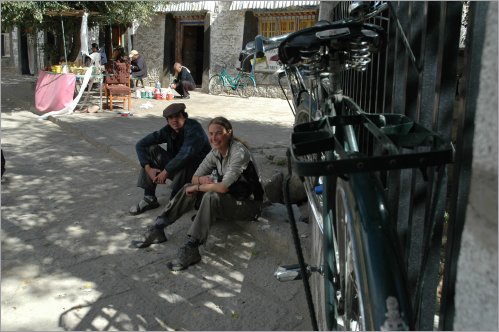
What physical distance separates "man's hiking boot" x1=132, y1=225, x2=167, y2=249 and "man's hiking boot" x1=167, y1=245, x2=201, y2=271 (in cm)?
42

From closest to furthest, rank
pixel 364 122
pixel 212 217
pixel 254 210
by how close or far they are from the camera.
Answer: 1. pixel 364 122
2. pixel 212 217
3. pixel 254 210

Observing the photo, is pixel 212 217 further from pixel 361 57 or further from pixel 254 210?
pixel 361 57

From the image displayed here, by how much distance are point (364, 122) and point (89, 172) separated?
17.3ft

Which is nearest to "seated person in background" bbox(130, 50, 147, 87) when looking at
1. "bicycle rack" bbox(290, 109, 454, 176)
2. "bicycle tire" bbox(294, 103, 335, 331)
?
"bicycle tire" bbox(294, 103, 335, 331)

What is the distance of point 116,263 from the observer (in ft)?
12.4

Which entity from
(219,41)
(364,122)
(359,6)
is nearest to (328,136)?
(364,122)

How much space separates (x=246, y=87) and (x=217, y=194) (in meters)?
12.9

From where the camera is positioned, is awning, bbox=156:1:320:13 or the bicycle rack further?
awning, bbox=156:1:320:13

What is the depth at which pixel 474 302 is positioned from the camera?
1.29m

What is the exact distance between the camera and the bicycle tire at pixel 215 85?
55.6 ft

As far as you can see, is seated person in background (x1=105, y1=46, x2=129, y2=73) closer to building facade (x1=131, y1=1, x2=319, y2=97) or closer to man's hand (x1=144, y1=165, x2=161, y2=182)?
building facade (x1=131, y1=1, x2=319, y2=97)

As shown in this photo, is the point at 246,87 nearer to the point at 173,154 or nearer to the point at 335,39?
the point at 173,154

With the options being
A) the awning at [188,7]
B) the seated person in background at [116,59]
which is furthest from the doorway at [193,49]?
the seated person in background at [116,59]

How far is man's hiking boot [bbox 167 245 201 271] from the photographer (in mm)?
3650
